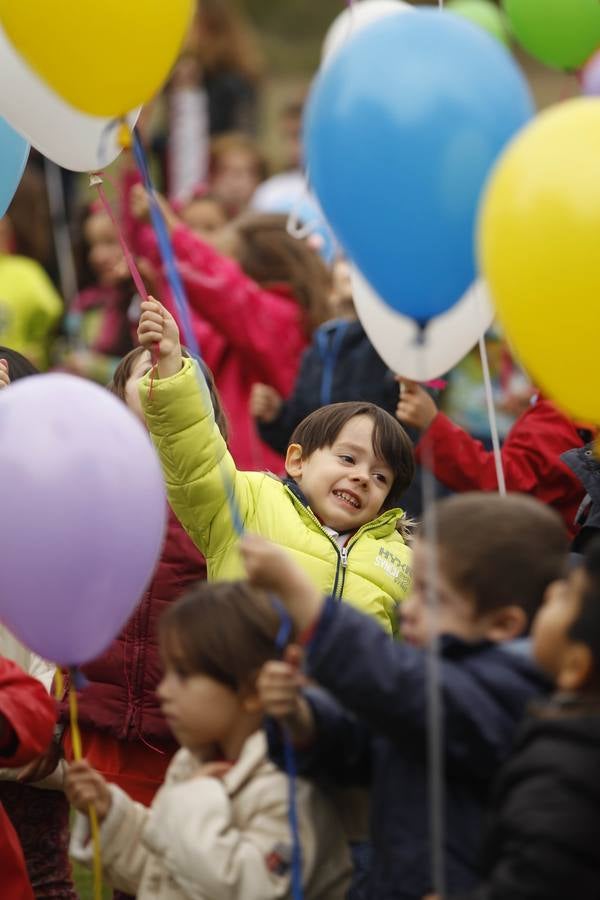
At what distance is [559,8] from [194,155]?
560 cm

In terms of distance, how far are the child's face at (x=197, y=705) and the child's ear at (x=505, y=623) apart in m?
0.47

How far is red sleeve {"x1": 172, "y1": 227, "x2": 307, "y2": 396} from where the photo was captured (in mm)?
5398

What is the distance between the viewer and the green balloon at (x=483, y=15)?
694cm

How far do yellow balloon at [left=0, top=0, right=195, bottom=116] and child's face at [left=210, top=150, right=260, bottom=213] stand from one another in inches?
205

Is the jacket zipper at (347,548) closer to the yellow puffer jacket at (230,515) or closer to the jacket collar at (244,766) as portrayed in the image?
the yellow puffer jacket at (230,515)

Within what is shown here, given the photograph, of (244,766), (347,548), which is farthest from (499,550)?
(347,548)

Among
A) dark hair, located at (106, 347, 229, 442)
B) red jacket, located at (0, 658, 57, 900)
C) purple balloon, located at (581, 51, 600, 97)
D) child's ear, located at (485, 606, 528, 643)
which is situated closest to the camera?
child's ear, located at (485, 606, 528, 643)

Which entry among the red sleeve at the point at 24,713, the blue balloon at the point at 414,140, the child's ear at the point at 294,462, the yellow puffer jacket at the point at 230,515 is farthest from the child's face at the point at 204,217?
the blue balloon at the point at 414,140

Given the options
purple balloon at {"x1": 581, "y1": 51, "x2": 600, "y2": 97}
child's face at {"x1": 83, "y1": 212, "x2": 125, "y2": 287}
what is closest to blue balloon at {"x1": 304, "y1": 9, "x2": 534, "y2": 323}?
purple balloon at {"x1": 581, "y1": 51, "x2": 600, "y2": 97}

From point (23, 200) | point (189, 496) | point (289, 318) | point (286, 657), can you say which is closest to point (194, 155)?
point (23, 200)

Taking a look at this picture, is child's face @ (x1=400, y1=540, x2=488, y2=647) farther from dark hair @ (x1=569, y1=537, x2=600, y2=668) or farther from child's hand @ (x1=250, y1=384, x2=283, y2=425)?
child's hand @ (x1=250, y1=384, x2=283, y2=425)

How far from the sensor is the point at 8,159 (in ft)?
12.8

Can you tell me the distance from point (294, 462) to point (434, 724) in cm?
135

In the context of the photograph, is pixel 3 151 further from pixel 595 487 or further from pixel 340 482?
pixel 595 487
